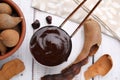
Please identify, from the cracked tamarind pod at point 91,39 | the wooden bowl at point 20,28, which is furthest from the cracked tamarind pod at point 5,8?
the cracked tamarind pod at point 91,39

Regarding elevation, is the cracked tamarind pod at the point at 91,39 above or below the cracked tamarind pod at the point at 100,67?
above

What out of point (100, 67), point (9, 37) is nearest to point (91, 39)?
point (100, 67)

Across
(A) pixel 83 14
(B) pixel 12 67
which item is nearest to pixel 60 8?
(A) pixel 83 14

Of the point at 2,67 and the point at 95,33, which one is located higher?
the point at 95,33

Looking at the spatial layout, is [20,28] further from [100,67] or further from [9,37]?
[100,67]

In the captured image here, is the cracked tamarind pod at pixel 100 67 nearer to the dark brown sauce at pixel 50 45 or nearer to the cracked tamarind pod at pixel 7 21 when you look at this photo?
the dark brown sauce at pixel 50 45

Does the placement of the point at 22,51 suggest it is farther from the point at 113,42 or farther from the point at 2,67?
the point at 113,42
